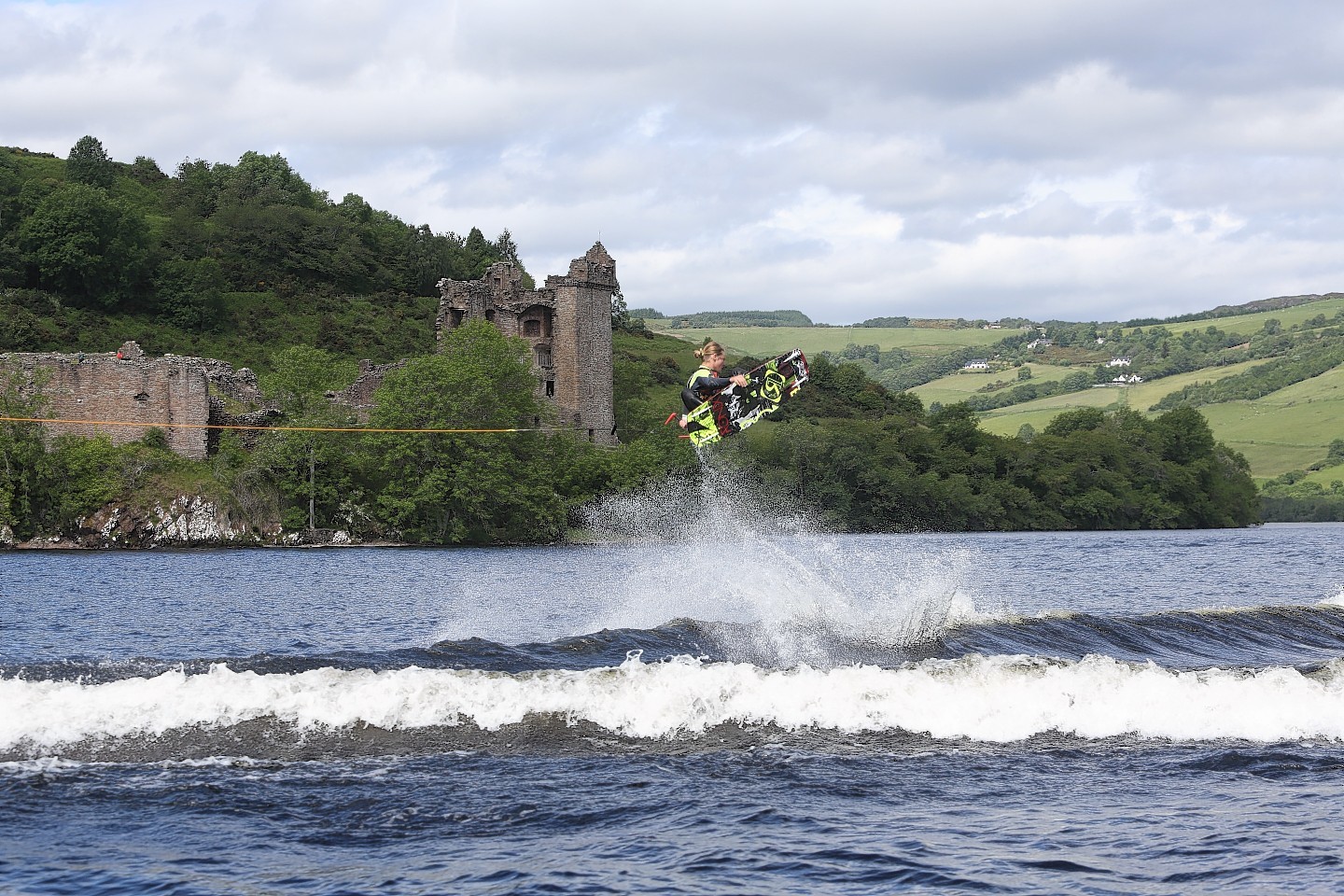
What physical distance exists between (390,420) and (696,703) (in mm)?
54294

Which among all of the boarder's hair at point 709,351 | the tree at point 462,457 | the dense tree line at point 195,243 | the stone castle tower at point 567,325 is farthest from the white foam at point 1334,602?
the dense tree line at point 195,243

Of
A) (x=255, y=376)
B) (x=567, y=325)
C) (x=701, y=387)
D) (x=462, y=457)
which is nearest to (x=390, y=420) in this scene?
(x=462, y=457)

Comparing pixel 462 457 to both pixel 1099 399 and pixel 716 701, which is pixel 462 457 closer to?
pixel 716 701

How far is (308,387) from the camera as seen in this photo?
68.3m

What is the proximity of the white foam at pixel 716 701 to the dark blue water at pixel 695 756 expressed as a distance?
4 cm

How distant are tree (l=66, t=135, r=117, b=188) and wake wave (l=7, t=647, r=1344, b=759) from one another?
405 ft

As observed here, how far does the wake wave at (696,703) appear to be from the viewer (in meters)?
13.6

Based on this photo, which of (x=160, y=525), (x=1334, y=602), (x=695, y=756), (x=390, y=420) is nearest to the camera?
(x=695, y=756)

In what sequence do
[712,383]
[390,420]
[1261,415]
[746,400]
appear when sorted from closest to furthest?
[712,383] → [746,400] → [390,420] → [1261,415]

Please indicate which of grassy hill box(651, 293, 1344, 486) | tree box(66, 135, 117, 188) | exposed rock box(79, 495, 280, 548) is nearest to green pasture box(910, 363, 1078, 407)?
grassy hill box(651, 293, 1344, 486)

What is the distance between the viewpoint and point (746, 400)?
2147 centimetres

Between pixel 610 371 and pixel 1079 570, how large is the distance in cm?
4686

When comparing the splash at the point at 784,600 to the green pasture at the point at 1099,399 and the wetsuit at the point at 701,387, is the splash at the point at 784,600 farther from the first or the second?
the green pasture at the point at 1099,399

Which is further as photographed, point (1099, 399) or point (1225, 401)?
point (1099, 399)
